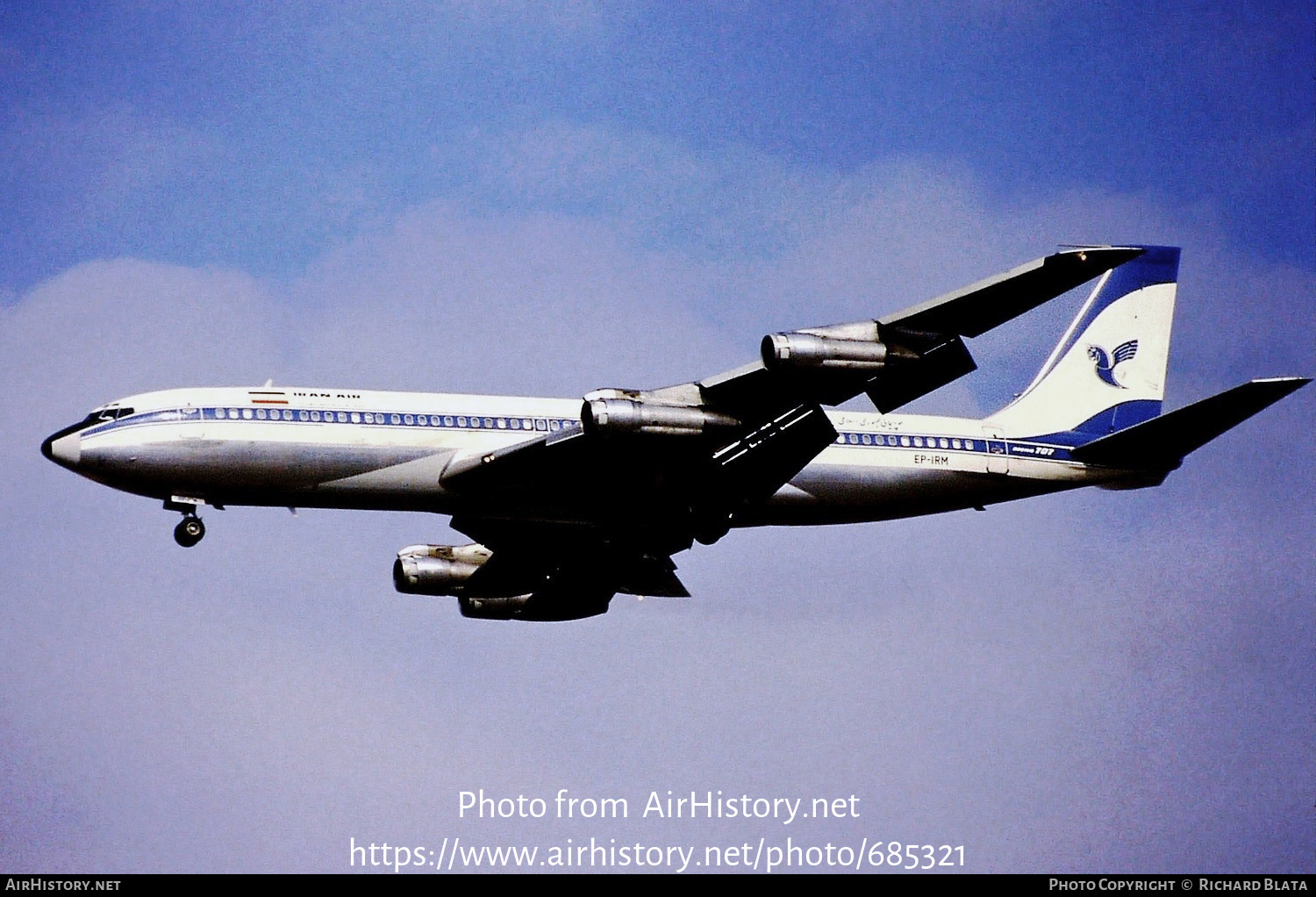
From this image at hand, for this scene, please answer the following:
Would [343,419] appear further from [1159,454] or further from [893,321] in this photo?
[1159,454]

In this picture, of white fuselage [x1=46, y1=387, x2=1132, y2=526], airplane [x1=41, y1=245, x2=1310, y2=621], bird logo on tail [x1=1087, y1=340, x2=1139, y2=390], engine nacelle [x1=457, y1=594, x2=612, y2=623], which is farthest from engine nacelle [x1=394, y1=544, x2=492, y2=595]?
bird logo on tail [x1=1087, y1=340, x2=1139, y2=390]

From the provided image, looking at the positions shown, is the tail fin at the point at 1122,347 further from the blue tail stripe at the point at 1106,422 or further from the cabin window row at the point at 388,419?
the cabin window row at the point at 388,419

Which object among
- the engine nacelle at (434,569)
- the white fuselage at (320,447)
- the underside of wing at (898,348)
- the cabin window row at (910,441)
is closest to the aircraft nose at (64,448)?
the white fuselage at (320,447)

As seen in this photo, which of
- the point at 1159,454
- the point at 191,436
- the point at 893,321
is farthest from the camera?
the point at 1159,454

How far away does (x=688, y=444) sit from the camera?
48.4 meters

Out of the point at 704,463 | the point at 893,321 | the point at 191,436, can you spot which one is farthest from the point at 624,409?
the point at 191,436

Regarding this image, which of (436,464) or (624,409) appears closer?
(624,409)

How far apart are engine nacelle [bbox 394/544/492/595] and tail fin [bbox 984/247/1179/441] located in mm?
20793

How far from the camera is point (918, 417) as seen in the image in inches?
2239

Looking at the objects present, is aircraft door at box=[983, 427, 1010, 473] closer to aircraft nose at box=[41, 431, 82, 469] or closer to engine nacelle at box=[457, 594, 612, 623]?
engine nacelle at box=[457, 594, 612, 623]

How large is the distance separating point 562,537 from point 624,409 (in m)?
11.1

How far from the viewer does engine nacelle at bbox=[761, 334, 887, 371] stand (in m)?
45.4
